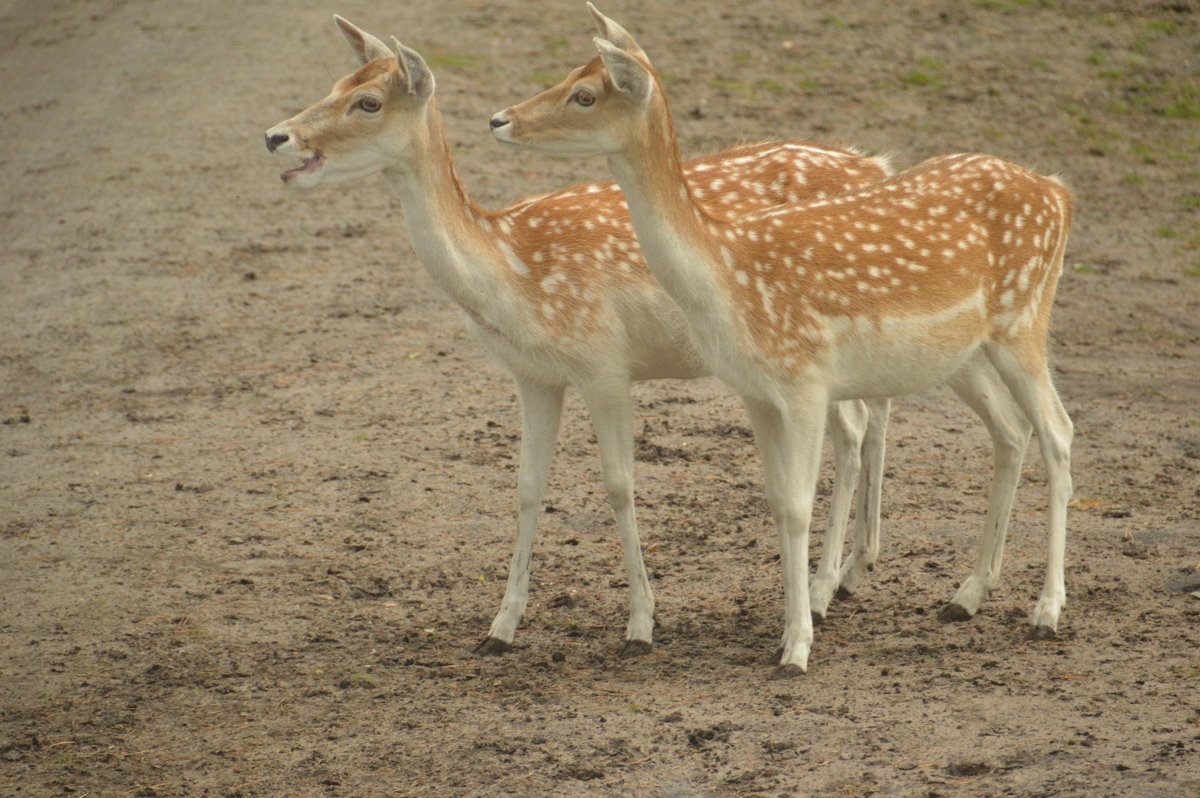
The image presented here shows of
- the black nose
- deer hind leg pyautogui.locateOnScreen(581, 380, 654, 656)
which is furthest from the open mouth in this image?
deer hind leg pyautogui.locateOnScreen(581, 380, 654, 656)

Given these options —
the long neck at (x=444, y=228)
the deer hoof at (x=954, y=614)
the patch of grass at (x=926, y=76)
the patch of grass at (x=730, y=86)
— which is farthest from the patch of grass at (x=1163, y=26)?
the long neck at (x=444, y=228)

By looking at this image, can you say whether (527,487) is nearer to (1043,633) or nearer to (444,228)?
(444,228)

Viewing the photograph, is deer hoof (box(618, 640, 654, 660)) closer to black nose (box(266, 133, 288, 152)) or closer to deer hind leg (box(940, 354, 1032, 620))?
deer hind leg (box(940, 354, 1032, 620))

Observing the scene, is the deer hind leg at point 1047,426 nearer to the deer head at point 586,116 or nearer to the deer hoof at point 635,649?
the deer hoof at point 635,649

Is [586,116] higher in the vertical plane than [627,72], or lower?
lower

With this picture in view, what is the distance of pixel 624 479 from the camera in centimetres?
527

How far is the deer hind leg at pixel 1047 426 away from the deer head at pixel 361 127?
2.26 meters

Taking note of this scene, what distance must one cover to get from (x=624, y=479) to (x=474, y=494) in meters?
1.66

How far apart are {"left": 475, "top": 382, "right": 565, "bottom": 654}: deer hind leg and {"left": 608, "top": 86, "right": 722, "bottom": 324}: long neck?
29.8 inches

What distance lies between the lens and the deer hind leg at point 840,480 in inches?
219

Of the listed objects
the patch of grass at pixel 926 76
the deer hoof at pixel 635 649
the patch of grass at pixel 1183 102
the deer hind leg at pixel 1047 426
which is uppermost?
the deer hind leg at pixel 1047 426

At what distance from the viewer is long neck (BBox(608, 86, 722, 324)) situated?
4.71m

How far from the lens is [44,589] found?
5754mm

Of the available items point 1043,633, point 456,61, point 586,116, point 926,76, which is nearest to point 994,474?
point 1043,633
